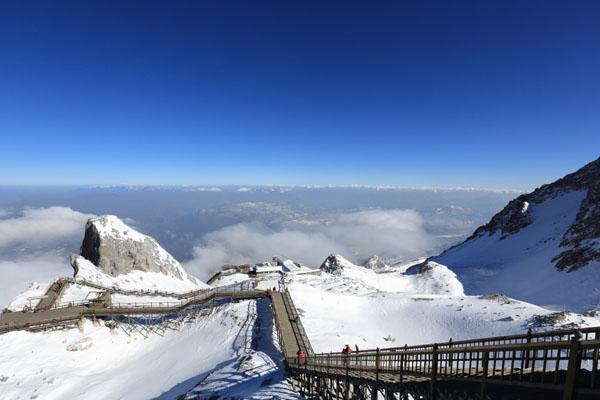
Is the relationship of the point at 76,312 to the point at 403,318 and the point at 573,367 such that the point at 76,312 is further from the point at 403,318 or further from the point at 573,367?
the point at 573,367

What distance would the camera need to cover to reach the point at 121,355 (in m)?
34.2

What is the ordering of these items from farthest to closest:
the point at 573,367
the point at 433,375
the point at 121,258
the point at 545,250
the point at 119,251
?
1. the point at 545,250
2. the point at 119,251
3. the point at 121,258
4. the point at 433,375
5. the point at 573,367

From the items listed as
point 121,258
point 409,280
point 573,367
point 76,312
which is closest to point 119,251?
point 121,258

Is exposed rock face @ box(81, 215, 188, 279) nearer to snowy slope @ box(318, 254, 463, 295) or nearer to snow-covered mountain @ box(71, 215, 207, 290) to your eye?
snow-covered mountain @ box(71, 215, 207, 290)

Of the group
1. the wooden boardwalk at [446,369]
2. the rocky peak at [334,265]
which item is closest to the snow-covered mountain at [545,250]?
the rocky peak at [334,265]

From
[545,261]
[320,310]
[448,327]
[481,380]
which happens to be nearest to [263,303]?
[320,310]

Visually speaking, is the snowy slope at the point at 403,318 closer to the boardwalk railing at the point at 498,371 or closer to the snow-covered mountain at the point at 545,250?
the boardwalk railing at the point at 498,371

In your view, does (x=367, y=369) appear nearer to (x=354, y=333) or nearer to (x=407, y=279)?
(x=354, y=333)

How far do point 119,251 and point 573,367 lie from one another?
71.7 meters

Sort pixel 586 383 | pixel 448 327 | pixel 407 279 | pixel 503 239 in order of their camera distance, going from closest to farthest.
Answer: pixel 586 383 < pixel 448 327 < pixel 407 279 < pixel 503 239

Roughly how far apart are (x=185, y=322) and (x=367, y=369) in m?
30.5

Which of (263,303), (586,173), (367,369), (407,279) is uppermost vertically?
(586,173)

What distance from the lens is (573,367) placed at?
5.75 m

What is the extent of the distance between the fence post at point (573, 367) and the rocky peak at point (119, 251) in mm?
69040
